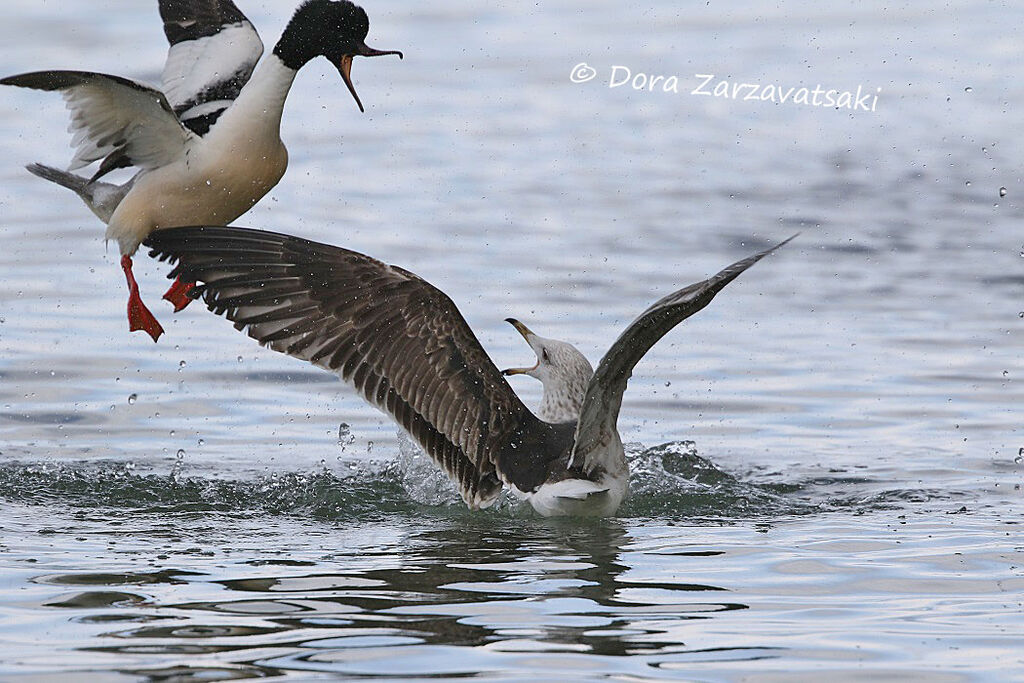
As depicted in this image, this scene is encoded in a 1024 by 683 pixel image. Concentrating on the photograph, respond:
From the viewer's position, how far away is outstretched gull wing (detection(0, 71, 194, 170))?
7496 millimetres

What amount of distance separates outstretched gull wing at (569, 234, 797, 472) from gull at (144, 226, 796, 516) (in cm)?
1

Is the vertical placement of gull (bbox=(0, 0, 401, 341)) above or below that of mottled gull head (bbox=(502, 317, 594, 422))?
above

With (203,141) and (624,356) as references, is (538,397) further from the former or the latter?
(624,356)

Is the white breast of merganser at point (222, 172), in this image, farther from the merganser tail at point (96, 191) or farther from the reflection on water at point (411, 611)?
the reflection on water at point (411, 611)

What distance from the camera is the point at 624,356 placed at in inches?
261

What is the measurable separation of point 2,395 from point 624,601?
489cm

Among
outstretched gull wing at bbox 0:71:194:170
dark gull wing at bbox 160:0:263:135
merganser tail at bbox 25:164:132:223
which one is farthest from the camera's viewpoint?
dark gull wing at bbox 160:0:263:135

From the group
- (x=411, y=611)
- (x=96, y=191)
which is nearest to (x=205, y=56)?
(x=96, y=191)

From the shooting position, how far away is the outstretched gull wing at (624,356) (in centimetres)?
611

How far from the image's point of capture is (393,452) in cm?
936

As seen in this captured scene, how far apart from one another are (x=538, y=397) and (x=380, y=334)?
111 inches

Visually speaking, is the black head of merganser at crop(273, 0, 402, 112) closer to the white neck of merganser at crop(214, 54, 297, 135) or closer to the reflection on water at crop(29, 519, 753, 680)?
the white neck of merganser at crop(214, 54, 297, 135)

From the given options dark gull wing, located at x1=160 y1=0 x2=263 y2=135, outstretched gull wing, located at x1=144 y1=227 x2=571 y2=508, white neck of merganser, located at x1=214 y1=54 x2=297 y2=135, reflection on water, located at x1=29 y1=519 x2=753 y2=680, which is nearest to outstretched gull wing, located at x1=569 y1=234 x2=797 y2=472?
outstretched gull wing, located at x1=144 y1=227 x2=571 y2=508

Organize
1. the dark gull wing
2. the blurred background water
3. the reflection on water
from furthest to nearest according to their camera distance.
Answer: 1. the dark gull wing
2. the blurred background water
3. the reflection on water
